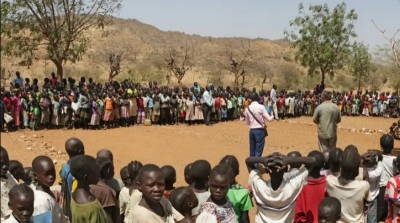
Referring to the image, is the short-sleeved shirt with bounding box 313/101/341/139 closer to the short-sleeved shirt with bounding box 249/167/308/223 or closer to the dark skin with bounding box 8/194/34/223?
the short-sleeved shirt with bounding box 249/167/308/223

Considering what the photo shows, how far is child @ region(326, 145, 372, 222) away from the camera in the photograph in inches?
152

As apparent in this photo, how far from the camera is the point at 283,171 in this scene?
3.51 meters

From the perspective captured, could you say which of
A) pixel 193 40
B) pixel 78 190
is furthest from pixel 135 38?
pixel 78 190

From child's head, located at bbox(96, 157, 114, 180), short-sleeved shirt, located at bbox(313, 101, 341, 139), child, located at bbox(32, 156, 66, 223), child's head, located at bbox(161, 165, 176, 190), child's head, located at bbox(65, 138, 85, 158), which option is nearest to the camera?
child, located at bbox(32, 156, 66, 223)

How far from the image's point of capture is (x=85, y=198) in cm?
328

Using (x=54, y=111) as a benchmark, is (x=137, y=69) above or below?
above

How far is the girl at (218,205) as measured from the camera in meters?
3.30

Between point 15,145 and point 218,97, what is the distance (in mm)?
7580

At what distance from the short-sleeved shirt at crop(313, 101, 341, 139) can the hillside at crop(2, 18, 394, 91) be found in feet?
53.6

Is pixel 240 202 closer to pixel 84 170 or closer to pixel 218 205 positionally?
pixel 218 205

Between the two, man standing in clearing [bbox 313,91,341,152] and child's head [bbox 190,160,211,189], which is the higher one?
man standing in clearing [bbox 313,91,341,152]

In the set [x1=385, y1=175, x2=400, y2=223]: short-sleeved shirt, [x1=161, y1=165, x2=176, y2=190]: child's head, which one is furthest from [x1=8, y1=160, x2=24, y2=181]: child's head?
[x1=385, y1=175, x2=400, y2=223]: short-sleeved shirt

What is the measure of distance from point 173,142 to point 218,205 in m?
8.70

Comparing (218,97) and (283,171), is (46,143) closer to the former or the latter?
(218,97)
